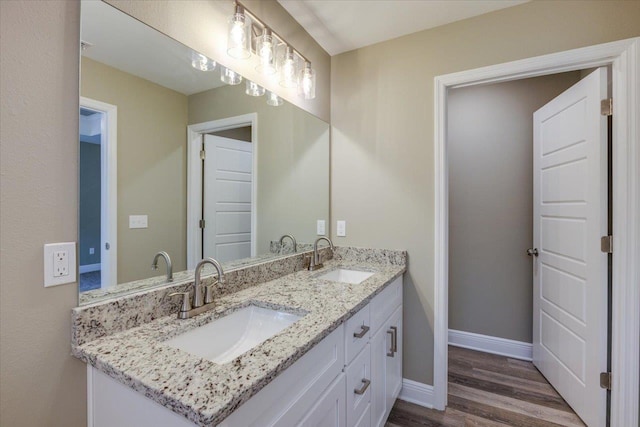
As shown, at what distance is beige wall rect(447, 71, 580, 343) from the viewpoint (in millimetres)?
2521

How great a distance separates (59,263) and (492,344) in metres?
3.06

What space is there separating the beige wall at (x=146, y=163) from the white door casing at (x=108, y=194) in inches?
0.7

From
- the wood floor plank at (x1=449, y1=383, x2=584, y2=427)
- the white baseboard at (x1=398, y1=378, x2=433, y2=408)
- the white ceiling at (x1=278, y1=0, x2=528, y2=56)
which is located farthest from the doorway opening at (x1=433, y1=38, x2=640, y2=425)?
the white baseboard at (x1=398, y1=378, x2=433, y2=408)

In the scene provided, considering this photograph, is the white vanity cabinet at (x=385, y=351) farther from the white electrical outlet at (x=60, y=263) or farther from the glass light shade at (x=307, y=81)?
the glass light shade at (x=307, y=81)

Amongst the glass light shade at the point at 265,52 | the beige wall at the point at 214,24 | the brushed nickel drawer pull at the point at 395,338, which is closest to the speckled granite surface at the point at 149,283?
the brushed nickel drawer pull at the point at 395,338

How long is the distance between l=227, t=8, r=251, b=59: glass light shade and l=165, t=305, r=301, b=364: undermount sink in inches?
46.5

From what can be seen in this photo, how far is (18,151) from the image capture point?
31.3 inches

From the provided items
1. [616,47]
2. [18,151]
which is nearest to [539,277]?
[616,47]

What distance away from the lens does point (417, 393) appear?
199 cm

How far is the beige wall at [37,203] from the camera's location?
2.55 ft

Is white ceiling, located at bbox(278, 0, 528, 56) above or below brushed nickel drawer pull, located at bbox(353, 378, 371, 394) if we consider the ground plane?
above

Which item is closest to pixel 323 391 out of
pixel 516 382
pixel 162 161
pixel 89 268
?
pixel 89 268

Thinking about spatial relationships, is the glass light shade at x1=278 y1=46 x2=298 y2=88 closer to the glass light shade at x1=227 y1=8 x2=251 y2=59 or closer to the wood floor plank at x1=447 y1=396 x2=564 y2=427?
the glass light shade at x1=227 y1=8 x2=251 y2=59

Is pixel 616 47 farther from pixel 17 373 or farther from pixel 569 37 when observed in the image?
pixel 17 373
